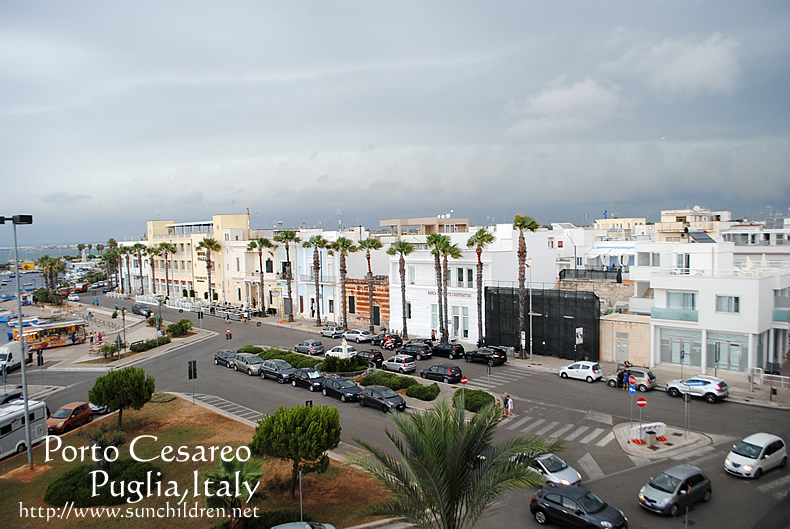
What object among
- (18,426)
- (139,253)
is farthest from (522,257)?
(139,253)

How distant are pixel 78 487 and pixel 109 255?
102771 mm

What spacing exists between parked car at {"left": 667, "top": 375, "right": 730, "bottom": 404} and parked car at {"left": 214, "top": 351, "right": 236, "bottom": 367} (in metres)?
28.8

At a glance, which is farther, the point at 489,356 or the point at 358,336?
the point at 358,336

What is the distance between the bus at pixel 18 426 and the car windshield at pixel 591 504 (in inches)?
878

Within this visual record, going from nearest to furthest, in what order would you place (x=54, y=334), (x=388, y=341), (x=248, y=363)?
(x=248, y=363) < (x=388, y=341) < (x=54, y=334)

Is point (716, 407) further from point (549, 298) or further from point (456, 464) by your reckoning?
point (456, 464)

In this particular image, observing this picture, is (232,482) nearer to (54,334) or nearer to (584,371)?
(584,371)

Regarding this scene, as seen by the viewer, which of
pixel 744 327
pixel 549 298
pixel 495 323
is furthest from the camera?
pixel 495 323

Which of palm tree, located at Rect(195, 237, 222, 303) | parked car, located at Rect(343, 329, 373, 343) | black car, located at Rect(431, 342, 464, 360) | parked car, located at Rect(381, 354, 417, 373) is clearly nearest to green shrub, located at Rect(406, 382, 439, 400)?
parked car, located at Rect(381, 354, 417, 373)

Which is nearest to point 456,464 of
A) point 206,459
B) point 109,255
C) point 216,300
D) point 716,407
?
point 206,459

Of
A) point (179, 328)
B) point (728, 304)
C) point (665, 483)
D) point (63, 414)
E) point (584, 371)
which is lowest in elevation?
point (179, 328)

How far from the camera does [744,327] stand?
96.6 ft

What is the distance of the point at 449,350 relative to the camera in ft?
127

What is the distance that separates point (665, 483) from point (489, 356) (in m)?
20.4
